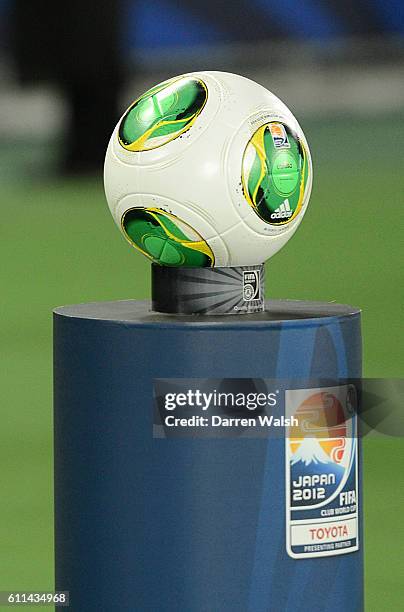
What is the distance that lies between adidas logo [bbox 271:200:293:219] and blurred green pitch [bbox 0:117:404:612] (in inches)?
59.6

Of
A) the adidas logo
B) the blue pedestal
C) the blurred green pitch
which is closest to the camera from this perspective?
the blue pedestal

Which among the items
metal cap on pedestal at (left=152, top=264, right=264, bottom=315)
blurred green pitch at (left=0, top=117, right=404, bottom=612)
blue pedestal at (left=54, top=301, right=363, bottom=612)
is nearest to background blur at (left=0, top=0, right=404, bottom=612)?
blurred green pitch at (left=0, top=117, right=404, bottom=612)

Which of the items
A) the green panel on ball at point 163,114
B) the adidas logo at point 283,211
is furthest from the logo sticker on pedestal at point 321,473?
the green panel on ball at point 163,114

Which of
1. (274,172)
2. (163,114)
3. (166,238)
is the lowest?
(166,238)

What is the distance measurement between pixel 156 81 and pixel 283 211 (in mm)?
5100

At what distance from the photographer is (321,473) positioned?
265 cm

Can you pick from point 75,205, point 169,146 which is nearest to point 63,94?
point 75,205

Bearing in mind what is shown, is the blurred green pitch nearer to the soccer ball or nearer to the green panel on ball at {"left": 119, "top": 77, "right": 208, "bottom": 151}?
the soccer ball

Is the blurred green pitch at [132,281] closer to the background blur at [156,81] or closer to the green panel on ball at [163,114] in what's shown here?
the background blur at [156,81]

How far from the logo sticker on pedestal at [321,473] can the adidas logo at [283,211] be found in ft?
1.13

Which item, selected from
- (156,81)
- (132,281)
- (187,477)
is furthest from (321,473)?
(156,81)

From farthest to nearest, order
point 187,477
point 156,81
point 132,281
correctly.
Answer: point 156,81 → point 132,281 → point 187,477

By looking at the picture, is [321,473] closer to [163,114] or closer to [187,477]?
[187,477]

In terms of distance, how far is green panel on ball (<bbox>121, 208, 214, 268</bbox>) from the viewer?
2650 millimetres
